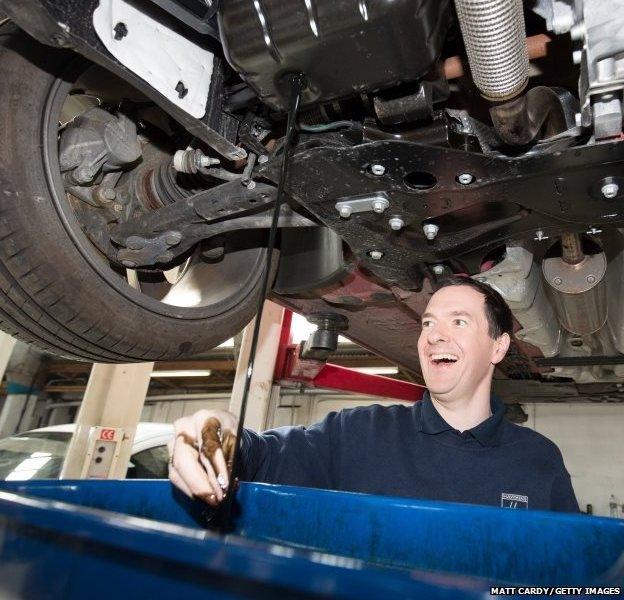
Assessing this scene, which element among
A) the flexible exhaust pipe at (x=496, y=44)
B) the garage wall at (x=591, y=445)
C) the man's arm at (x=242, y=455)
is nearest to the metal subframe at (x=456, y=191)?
the flexible exhaust pipe at (x=496, y=44)

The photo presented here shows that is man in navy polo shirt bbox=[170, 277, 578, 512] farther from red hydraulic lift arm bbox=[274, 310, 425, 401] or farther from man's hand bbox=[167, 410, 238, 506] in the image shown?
red hydraulic lift arm bbox=[274, 310, 425, 401]

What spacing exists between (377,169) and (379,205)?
85 mm

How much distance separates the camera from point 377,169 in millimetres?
865

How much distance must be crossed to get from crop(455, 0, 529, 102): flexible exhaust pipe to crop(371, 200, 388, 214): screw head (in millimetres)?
248

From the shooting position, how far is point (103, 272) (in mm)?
1001

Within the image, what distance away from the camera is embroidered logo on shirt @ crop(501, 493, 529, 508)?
1.07m

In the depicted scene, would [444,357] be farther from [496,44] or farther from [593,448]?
[593,448]

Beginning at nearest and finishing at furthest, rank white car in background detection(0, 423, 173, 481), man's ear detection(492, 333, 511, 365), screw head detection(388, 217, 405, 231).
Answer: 1. screw head detection(388, 217, 405, 231)
2. man's ear detection(492, 333, 511, 365)
3. white car in background detection(0, 423, 173, 481)

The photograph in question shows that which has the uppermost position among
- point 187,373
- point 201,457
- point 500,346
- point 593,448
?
point 187,373

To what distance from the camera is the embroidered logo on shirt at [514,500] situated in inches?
42.0

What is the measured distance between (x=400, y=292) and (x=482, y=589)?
1.13 m

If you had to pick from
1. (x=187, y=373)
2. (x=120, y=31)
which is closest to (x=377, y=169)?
(x=120, y=31)

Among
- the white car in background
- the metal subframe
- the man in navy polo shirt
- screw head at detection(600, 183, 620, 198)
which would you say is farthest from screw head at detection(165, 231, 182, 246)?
the white car in background

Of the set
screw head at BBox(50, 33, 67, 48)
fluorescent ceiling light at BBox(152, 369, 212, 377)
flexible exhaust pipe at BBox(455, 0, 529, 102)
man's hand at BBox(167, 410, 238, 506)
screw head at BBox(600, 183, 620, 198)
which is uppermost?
fluorescent ceiling light at BBox(152, 369, 212, 377)
